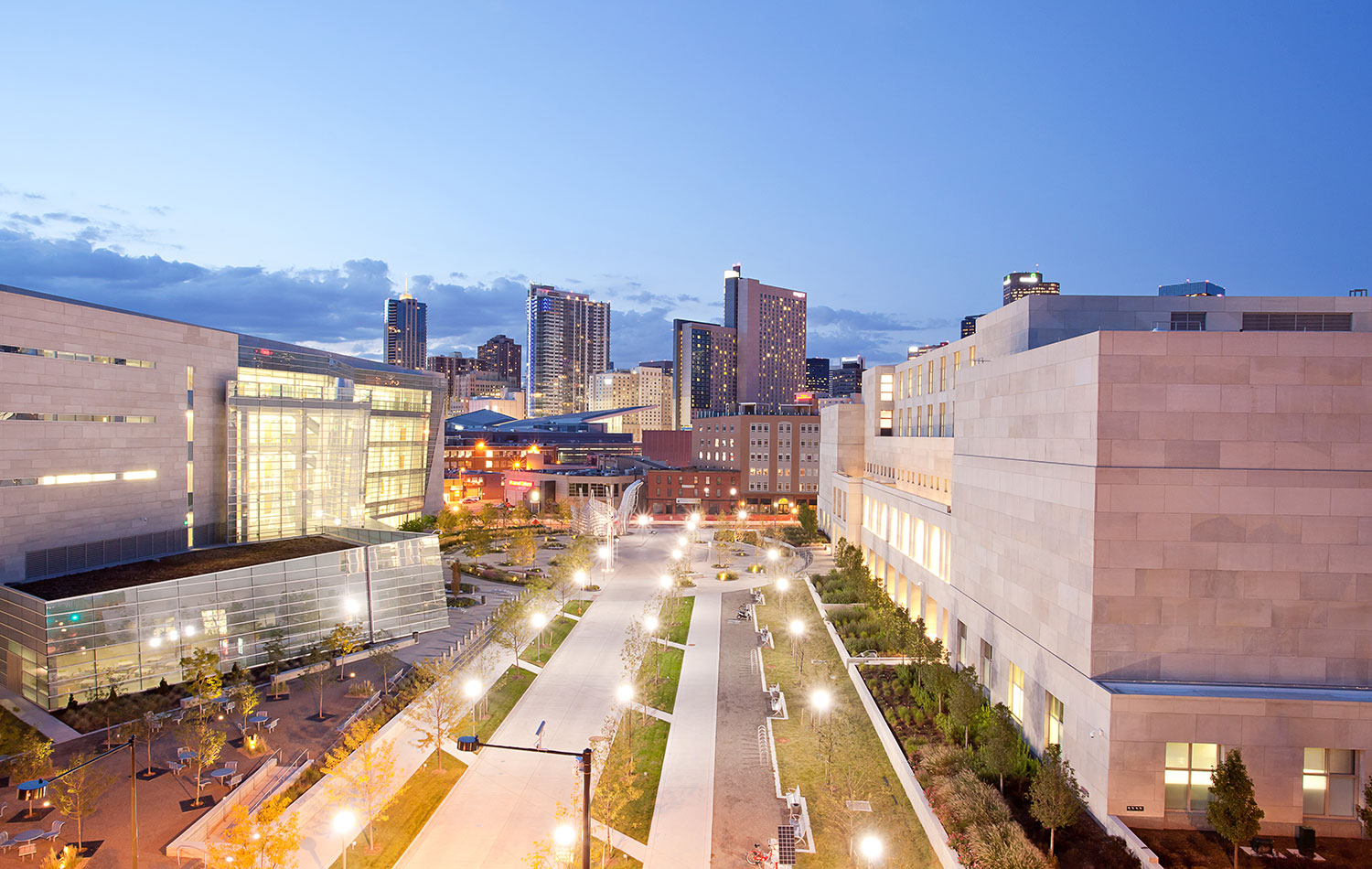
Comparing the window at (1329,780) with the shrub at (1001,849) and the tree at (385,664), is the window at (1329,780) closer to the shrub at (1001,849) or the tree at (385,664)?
the shrub at (1001,849)

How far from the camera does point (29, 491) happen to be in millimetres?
40781

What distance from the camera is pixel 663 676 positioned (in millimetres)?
40594

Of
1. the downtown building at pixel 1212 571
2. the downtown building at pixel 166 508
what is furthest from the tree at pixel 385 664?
the downtown building at pixel 1212 571

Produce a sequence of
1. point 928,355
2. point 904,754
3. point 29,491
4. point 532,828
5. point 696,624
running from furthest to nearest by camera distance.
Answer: point 928,355
point 696,624
point 29,491
point 904,754
point 532,828

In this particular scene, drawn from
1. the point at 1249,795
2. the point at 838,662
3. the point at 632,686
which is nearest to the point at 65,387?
the point at 632,686

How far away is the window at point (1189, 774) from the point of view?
2208 centimetres

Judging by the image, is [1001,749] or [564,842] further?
[1001,749]

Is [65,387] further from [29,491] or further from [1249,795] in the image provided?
[1249,795]

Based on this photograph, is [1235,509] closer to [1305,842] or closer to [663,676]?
[1305,842]

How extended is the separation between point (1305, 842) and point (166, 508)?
6137cm

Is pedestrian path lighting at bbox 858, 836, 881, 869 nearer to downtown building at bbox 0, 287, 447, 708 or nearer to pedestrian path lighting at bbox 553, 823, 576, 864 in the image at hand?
pedestrian path lighting at bbox 553, 823, 576, 864

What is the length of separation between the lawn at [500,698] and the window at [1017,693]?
22.8 meters

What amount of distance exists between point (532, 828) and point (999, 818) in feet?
49.8

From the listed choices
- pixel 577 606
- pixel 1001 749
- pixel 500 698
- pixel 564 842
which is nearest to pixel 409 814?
pixel 564 842
